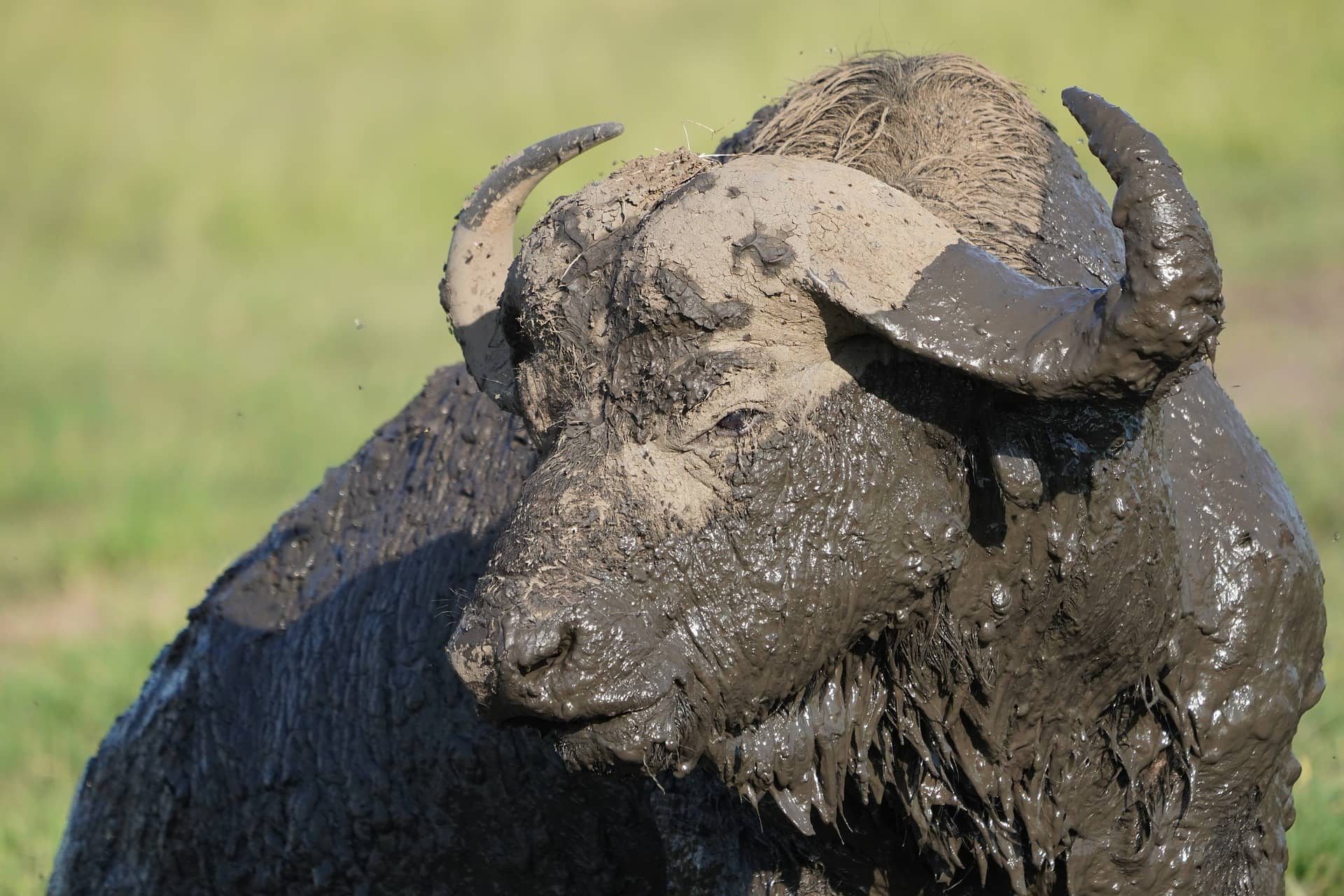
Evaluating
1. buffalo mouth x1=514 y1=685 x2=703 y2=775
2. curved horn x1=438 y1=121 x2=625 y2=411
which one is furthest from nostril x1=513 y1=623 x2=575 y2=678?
curved horn x1=438 y1=121 x2=625 y2=411

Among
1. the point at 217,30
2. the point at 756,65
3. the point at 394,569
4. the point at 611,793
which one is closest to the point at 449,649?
the point at 611,793

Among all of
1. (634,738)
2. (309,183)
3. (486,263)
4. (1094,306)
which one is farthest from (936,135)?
(309,183)

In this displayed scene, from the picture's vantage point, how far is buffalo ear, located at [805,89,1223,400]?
2553mm

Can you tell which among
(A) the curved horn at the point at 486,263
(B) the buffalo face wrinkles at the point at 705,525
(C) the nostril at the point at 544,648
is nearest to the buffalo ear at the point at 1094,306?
(B) the buffalo face wrinkles at the point at 705,525

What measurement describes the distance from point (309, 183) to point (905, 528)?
18753 mm

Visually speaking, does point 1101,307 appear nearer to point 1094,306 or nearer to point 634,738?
point 1094,306

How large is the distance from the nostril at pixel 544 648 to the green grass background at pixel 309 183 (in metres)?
7.35

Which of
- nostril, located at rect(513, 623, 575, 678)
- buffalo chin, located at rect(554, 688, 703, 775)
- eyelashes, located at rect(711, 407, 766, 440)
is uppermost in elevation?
eyelashes, located at rect(711, 407, 766, 440)

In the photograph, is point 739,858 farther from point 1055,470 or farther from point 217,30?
point 217,30

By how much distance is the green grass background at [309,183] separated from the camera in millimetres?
12195

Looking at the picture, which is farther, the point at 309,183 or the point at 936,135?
the point at 309,183

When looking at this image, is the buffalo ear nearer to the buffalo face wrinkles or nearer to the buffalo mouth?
the buffalo face wrinkles

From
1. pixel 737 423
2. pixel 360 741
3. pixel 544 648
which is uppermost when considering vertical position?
pixel 360 741

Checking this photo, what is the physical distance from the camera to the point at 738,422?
2.92 meters
